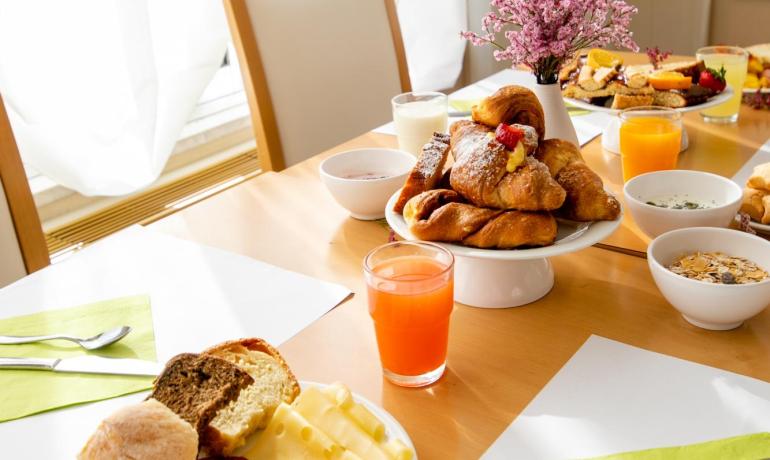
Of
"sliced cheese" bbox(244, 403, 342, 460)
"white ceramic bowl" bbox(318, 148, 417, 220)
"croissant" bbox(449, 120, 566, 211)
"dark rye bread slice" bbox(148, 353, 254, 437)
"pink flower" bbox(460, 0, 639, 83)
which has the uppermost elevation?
"pink flower" bbox(460, 0, 639, 83)

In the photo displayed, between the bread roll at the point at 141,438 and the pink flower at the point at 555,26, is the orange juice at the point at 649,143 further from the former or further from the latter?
the bread roll at the point at 141,438

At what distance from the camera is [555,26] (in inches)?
47.9

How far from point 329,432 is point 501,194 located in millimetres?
398

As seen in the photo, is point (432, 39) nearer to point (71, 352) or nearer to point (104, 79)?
point (104, 79)

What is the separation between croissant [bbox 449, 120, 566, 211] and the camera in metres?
0.95

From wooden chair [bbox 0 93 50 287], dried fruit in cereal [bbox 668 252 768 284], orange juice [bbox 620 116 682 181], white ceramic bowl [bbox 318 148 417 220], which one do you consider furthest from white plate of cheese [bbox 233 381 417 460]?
wooden chair [bbox 0 93 50 287]

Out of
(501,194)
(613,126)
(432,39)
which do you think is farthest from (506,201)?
(432,39)

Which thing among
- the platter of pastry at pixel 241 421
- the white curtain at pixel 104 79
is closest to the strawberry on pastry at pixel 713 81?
the platter of pastry at pixel 241 421

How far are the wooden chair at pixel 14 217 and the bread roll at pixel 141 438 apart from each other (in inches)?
36.8

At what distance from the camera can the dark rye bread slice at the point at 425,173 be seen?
3.40ft

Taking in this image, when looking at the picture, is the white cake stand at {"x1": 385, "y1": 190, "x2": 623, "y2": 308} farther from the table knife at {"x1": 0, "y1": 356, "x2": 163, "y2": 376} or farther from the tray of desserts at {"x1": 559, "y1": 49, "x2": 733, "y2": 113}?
the tray of desserts at {"x1": 559, "y1": 49, "x2": 733, "y2": 113}

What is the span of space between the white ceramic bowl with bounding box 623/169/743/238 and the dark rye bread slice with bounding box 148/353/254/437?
66cm

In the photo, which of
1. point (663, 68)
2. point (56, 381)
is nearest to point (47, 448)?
point (56, 381)

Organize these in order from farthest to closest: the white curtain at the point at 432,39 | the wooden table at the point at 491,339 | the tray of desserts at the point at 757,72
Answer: the white curtain at the point at 432,39, the tray of desserts at the point at 757,72, the wooden table at the point at 491,339
